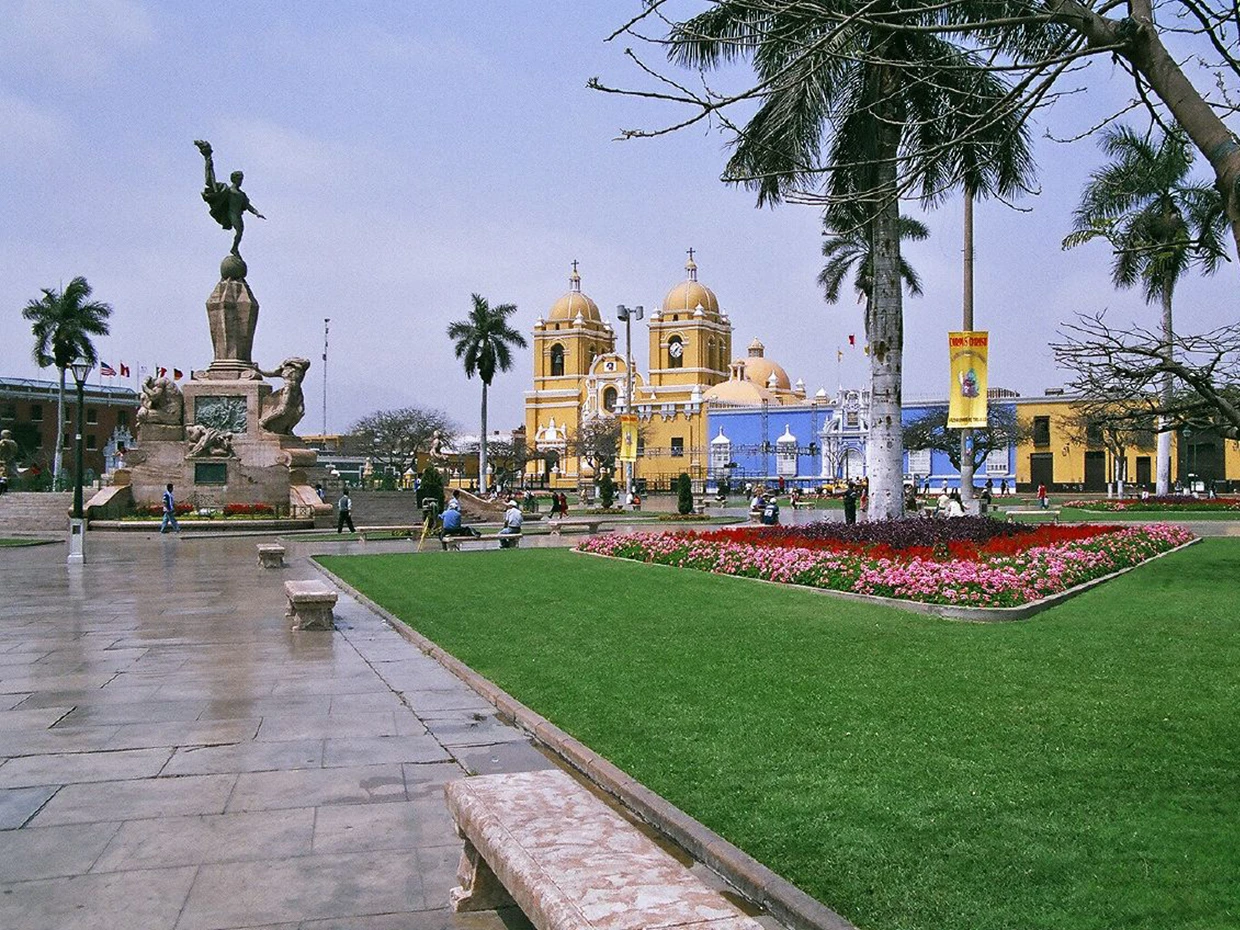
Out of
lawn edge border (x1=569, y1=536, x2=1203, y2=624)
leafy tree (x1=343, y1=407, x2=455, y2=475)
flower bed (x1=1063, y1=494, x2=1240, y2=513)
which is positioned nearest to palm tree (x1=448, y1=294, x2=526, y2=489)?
leafy tree (x1=343, y1=407, x2=455, y2=475)

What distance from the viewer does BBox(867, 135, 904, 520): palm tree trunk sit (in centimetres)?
1656

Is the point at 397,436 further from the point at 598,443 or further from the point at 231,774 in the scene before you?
the point at 231,774

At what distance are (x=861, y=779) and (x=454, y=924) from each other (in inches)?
83.6

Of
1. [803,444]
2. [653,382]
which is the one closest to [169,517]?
[803,444]

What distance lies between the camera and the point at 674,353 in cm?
8800

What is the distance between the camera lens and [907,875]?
13.0ft

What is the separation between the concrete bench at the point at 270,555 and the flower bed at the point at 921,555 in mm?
5655

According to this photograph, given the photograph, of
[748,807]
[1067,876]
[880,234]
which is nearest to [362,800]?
[748,807]

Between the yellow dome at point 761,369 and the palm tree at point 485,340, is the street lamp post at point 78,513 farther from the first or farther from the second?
the yellow dome at point 761,369

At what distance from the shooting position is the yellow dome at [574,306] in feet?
304

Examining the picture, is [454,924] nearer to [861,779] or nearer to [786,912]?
[786,912]

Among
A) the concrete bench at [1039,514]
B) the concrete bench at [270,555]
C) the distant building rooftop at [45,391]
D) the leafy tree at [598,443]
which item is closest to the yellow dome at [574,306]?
the leafy tree at [598,443]

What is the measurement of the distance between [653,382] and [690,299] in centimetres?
763

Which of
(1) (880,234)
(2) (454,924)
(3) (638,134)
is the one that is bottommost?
(2) (454,924)
